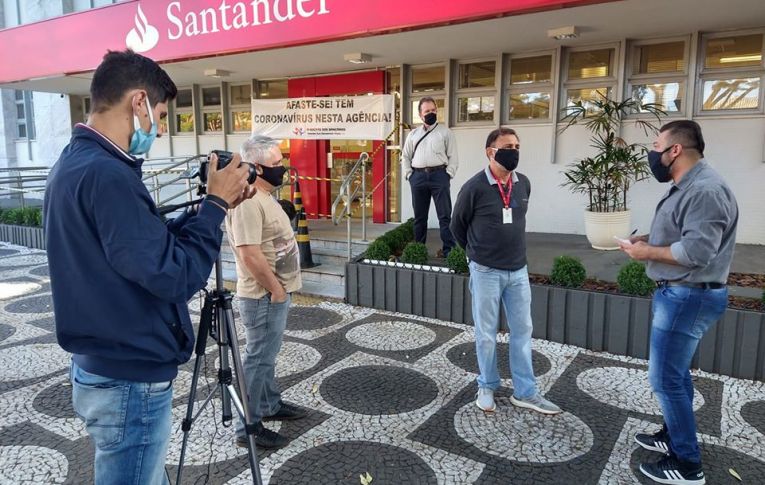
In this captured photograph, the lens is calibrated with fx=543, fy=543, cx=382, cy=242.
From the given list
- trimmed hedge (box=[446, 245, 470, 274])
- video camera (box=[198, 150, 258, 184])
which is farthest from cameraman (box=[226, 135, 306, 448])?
trimmed hedge (box=[446, 245, 470, 274])

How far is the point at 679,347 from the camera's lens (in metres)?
2.68

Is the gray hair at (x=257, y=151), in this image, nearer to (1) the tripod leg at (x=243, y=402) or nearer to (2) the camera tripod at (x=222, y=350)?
(2) the camera tripod at (x=222, y=350)

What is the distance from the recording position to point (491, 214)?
3.48 metres

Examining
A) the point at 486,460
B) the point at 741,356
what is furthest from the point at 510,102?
the point at 486,460

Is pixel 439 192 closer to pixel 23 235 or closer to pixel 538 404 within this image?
pixel 538 404

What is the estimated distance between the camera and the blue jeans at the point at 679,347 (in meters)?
2.65

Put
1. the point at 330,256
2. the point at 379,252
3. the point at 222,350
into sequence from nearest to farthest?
the point at 222,350 < the point at 379,252 < the point at 330,256

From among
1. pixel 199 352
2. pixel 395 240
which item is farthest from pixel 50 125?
pixel 199 352

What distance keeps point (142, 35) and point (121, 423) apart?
8.30 m

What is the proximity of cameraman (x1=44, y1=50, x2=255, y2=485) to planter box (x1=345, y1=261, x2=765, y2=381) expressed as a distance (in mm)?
3713

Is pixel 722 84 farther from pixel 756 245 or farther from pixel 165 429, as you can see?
pixel 165 429

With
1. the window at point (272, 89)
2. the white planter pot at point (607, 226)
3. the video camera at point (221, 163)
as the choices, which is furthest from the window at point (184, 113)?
the video camera at point (221, 163)

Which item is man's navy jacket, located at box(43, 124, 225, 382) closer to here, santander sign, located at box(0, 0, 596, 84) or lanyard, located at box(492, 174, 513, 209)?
lanyard, located at box(492, 174, 513, 209)

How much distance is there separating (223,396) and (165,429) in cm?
78
